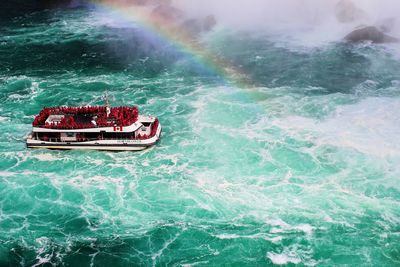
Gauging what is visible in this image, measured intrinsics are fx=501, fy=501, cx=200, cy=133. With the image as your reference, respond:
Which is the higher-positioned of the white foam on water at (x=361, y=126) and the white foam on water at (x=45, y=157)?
the white foam on water at (x=361, y=126)

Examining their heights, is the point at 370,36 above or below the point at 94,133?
above

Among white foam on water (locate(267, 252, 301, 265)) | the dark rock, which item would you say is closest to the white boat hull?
white foam on water (locate(267, 252, 301, 265))

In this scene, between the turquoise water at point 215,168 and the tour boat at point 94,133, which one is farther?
the tour boat at point 94,133

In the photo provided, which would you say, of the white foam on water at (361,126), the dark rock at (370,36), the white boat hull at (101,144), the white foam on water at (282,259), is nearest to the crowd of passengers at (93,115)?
the white boat hull at (101,144)

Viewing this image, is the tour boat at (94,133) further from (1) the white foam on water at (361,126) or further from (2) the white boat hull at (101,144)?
(1) the white foam on water at (361,126)

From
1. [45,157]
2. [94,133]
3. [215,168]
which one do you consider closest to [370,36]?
[215,168]

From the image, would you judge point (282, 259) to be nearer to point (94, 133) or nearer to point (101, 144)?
point (101, 144)

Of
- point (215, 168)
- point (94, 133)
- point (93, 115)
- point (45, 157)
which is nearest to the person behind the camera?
point (215, 168)
